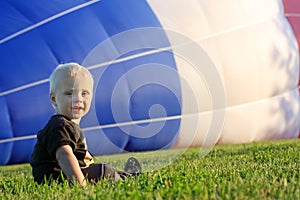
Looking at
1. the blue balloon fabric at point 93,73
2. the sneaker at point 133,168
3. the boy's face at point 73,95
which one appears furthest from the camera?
the blue balloon fabric at point 93,73

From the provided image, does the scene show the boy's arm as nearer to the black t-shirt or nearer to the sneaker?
the black t-shirt

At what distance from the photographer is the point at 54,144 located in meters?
Result: 3.38

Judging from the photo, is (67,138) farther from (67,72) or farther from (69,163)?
(67,72)

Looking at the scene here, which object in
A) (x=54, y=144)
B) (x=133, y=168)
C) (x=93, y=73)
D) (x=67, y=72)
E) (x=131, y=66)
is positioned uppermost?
(x=131, y=66)

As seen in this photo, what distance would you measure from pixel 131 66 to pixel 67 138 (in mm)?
4081

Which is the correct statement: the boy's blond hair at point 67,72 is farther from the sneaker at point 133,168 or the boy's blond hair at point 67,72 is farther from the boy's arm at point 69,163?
the sneaker at point 133,168

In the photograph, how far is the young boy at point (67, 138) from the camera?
11.0 ft

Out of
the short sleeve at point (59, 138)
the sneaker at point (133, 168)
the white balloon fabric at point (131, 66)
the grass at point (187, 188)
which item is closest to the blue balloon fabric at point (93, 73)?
the white balloon fabric at point (131, 66)

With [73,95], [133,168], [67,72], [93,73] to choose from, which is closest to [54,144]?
[73,95]

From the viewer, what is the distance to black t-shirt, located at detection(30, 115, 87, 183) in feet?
11.1

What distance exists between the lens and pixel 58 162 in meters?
3.47

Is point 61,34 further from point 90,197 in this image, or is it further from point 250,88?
point 90,197

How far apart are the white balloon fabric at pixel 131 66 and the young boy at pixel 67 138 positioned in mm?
3166

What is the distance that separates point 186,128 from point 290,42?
2789 mm
